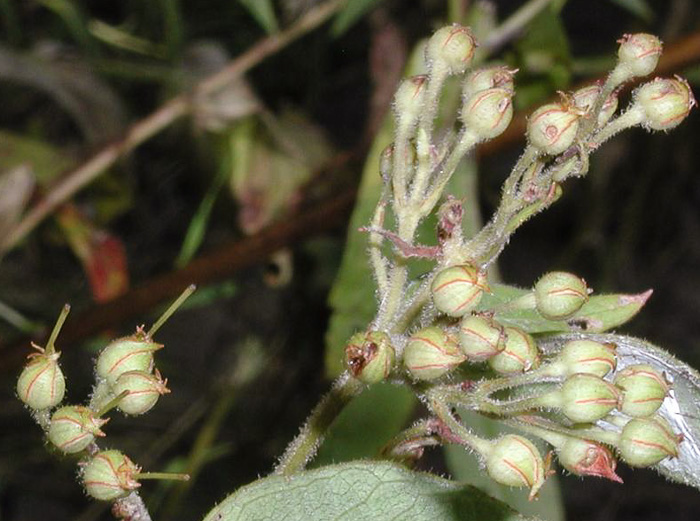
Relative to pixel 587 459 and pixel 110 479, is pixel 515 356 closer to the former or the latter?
pixel 587 459

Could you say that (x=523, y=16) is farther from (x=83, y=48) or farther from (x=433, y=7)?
(x=83, y=48)

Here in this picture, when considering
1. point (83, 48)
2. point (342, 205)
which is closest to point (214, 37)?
point (83, 48)

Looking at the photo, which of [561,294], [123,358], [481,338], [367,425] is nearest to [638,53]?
[561,294]

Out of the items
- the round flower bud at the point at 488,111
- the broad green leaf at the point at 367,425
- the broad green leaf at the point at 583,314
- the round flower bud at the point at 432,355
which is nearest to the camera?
the round flower bud at the point at 432,355

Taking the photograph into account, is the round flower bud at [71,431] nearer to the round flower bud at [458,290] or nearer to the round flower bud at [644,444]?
the round flower bud at [458,290]

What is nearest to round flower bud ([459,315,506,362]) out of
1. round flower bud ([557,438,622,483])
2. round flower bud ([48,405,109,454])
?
round flower bud ([557,438,622,483])

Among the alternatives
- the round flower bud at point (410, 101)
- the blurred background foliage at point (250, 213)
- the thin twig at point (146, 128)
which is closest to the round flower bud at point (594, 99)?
the round flower bud at point (410, 101)
